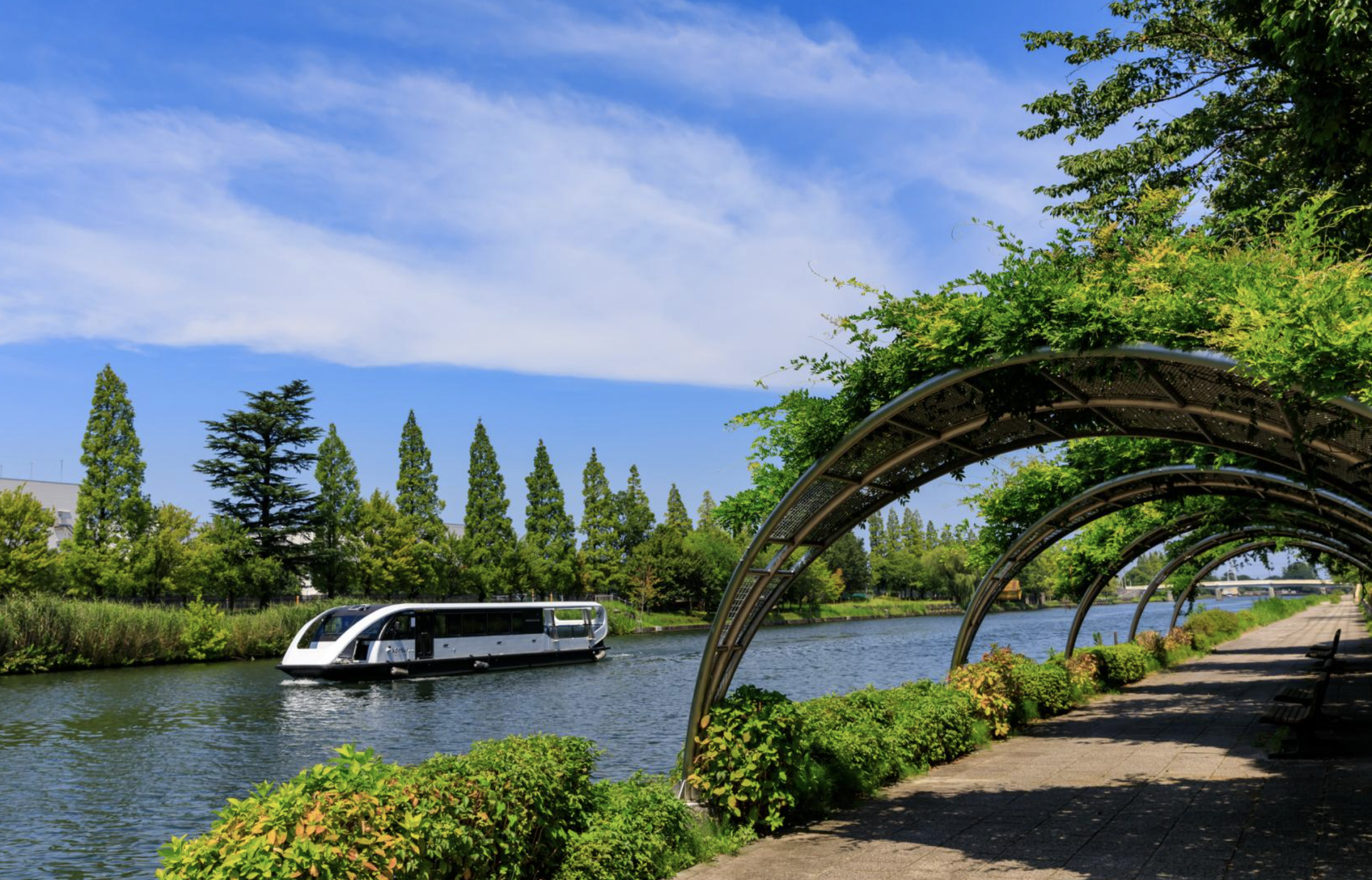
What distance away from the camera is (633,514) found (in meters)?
78.8

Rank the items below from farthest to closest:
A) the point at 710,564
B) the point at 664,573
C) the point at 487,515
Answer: the point at 710,564
the point at 664,573
the point at 487,515

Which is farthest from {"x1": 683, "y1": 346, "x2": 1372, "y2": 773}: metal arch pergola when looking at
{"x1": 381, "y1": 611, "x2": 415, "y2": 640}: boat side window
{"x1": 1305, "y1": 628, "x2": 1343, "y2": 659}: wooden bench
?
{"x1": 381, "y1": 611, "x2": 415, "y2": 640}: boat side window

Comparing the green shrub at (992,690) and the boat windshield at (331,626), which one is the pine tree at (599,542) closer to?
the boat windshield at (331,626)

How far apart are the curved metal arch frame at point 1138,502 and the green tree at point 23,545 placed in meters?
39.7

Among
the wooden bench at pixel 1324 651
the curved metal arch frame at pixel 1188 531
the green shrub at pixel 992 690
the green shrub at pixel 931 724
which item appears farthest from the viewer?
the wooden bench at pixel 1324 651

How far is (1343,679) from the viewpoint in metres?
20.7

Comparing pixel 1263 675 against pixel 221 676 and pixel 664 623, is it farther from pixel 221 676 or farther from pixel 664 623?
pixel 664 623

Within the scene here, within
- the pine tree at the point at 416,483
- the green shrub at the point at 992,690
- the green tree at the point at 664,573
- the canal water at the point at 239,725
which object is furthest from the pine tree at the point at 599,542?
the green shrub at the point at 992,690

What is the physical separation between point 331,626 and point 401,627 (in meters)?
2.47

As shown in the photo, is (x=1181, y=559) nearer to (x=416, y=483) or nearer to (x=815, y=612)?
(x=416, y=483)

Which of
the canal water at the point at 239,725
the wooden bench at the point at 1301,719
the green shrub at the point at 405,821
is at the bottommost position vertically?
the canal water at the point at 239,725

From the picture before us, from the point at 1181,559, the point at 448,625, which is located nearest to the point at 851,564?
the point at 448,625

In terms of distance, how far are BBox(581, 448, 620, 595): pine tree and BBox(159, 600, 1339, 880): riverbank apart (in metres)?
60.7

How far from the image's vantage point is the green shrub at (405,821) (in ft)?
15.0
